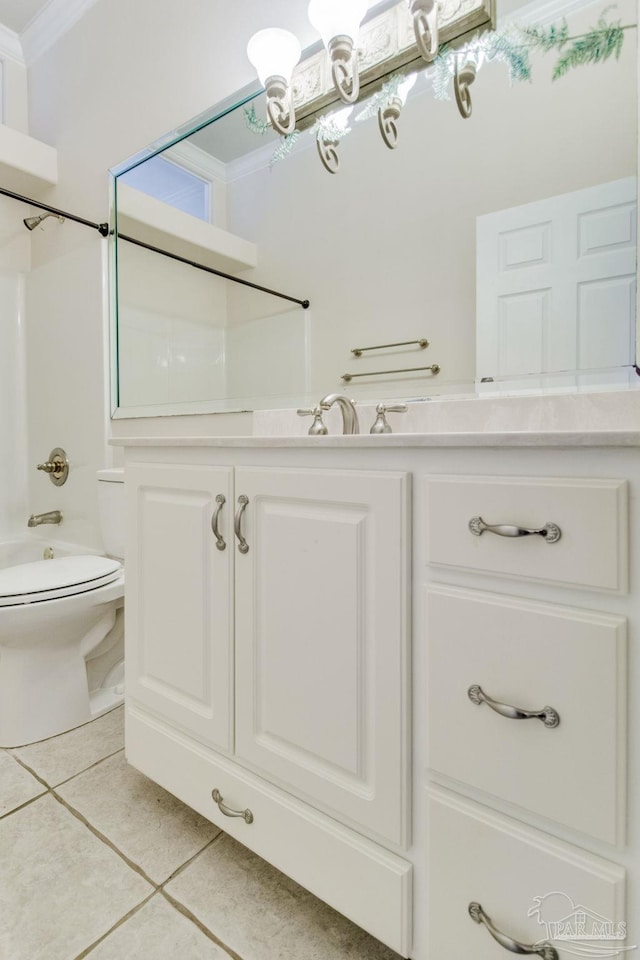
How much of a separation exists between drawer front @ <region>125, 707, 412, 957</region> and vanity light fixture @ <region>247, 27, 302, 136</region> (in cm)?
167

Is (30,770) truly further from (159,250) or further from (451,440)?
(159,250)

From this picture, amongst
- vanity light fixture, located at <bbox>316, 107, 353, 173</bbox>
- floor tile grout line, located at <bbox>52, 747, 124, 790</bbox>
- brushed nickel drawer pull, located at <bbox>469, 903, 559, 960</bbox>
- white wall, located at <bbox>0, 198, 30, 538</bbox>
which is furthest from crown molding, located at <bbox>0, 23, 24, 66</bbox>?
brushed nickel drawer pull, located at <bbox>469, 903, 559, 960</bbox>

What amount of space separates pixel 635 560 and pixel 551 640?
5.3 inches

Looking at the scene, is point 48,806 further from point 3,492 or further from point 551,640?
point 3,492

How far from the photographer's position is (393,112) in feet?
4.15

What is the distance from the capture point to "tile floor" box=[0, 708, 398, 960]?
839mm

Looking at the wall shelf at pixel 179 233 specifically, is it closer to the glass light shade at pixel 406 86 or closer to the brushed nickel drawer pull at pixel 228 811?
the glass light shade at pixel 406 86

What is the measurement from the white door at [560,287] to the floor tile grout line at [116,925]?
1253 millimetres

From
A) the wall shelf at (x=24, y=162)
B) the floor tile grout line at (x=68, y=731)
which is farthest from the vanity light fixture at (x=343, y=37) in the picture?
the floor tile grout line at (x=68, y=731)

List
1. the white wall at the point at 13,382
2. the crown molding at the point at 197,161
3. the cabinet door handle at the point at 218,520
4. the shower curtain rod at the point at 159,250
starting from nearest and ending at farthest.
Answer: the cabinet door handle at the point at 218,520
the shower curtain rod at the point at 159,250
the crown molding at the point at 197,161
the white wall at the point at 13,382

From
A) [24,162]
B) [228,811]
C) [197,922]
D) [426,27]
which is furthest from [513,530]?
[24,162]

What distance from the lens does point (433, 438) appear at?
673mm

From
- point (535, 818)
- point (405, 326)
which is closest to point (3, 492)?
point (405, 326)

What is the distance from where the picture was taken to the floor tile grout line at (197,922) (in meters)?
0.83
